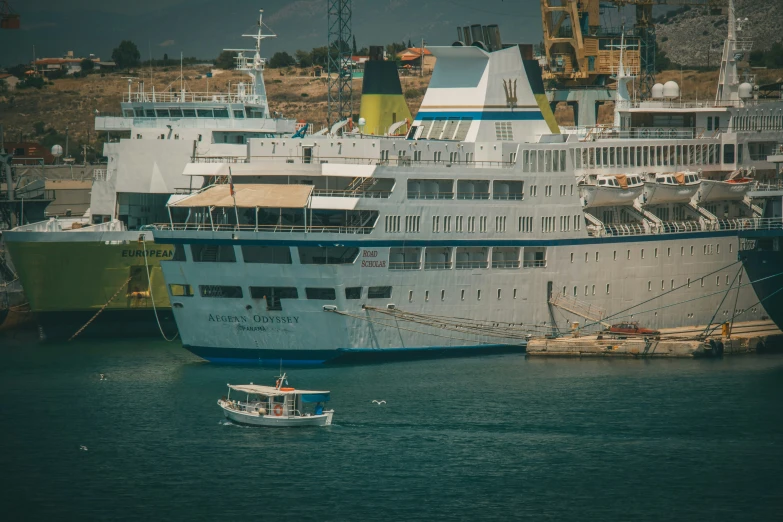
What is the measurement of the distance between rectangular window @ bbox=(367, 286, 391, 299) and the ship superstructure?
862 centimetres

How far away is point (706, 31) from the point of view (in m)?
161

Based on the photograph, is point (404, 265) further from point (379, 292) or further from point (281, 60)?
point (281, 60)

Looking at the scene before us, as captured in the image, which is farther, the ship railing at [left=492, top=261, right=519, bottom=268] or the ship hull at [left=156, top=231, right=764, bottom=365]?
the ship railing at [left=492, top=261, right=519, bottom=268]

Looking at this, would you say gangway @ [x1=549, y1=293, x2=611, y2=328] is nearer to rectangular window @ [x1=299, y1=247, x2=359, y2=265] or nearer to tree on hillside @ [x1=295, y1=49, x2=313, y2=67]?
rectangular window @ [x1=299, y1=247, x2=359, y2=265]

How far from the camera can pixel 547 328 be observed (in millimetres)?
55656

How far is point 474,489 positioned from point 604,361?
17.6 meters

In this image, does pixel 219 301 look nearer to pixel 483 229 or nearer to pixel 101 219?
pixel 483 229

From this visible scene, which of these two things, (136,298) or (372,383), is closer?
(372,383)

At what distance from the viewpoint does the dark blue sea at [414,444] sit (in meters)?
35.8

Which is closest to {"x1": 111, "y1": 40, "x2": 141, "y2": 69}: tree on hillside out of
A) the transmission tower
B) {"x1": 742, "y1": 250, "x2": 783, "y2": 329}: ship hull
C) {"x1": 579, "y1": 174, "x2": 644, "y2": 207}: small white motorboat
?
the transmission tower

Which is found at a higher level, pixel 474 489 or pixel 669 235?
pixel 669 235

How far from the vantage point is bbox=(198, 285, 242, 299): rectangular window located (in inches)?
1997

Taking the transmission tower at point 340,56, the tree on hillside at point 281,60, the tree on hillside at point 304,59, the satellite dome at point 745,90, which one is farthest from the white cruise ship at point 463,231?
the tree on hillside at point 281,60

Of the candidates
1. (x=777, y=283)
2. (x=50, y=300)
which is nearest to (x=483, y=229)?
(x=777, y=283)
